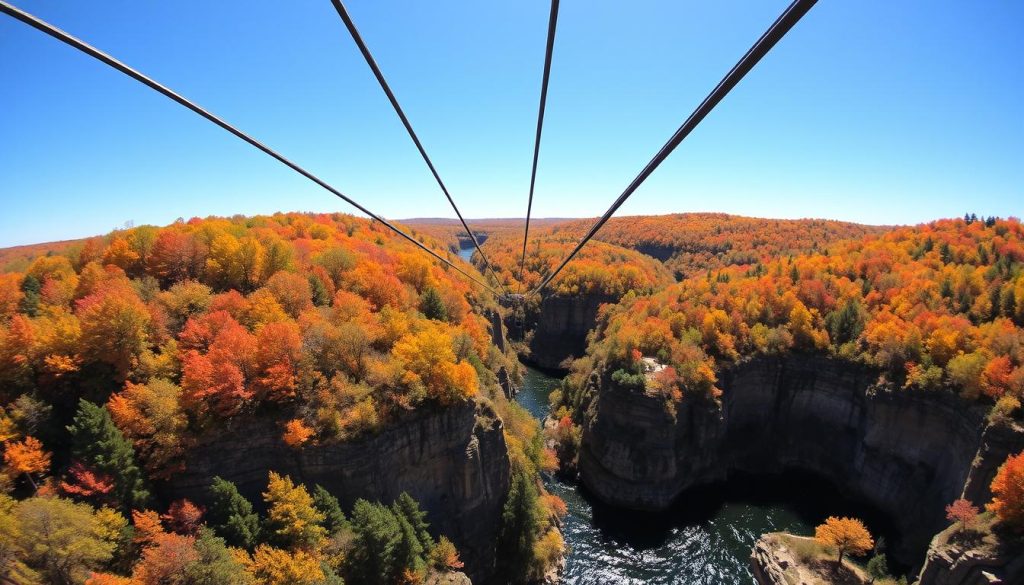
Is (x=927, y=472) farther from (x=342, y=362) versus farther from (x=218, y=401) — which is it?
(x=218, y=401)

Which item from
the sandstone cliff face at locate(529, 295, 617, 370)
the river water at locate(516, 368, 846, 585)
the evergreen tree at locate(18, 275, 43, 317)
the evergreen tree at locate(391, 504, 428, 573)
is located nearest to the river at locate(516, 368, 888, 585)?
the river water at locate(516, 368, 846, 585)

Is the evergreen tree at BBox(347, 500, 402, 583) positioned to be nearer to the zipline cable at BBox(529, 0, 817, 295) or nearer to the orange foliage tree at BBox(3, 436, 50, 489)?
the orange foliage tree at BBox(3, 436, 50, 489)

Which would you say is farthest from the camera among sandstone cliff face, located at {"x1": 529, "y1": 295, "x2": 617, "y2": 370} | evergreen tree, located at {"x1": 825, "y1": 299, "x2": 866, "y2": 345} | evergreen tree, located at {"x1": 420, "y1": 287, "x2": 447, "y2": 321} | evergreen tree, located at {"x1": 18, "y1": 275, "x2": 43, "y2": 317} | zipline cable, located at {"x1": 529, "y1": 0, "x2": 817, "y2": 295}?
sandstone cliff face, located at {"x1": 529, "y1": 295, "x2": 617, "y2": 370}

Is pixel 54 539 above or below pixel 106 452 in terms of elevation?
below


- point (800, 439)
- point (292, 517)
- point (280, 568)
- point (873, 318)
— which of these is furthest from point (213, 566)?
point (873, 318)

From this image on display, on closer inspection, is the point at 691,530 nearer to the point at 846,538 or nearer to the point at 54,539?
the point at 846,538
